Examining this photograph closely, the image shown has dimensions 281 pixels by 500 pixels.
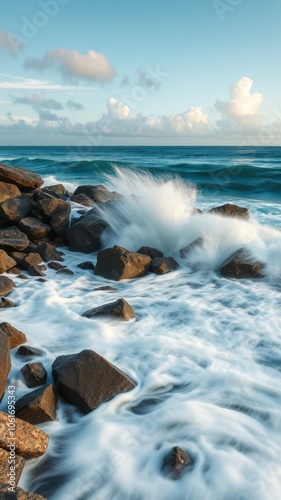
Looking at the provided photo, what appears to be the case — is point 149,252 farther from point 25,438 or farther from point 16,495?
point 16,495

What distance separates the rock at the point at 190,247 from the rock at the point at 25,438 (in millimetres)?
3873

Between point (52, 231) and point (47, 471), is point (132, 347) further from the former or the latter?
point (52, 231)

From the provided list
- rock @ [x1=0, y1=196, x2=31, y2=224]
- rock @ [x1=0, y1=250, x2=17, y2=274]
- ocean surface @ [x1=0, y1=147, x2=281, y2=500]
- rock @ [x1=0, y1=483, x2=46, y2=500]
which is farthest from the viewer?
rock @ [x1=0, y1=196, x2=31, y2=224]

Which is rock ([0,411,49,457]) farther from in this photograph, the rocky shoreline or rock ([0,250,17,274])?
rock ([0,250,17,274])

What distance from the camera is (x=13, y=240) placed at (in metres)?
5.38

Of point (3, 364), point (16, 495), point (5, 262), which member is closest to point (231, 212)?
point (5, 262)

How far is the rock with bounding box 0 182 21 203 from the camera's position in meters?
6.32

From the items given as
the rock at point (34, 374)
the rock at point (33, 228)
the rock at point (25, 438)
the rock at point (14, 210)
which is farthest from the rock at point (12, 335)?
the rock at point (14, 210)

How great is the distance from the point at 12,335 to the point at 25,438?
3.81 feet

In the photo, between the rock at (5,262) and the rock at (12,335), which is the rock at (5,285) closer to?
the rock at (5,262)

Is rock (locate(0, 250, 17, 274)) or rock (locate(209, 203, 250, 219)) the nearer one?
rock (locate(0, 250, 17, 274))

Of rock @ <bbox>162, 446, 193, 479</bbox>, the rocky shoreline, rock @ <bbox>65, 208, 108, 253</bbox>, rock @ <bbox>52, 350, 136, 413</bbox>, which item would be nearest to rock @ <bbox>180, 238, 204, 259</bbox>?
the rocky shoreline

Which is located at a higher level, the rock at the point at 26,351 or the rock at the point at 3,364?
the rock at the point at 3,364

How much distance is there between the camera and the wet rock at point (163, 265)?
5.23 m
